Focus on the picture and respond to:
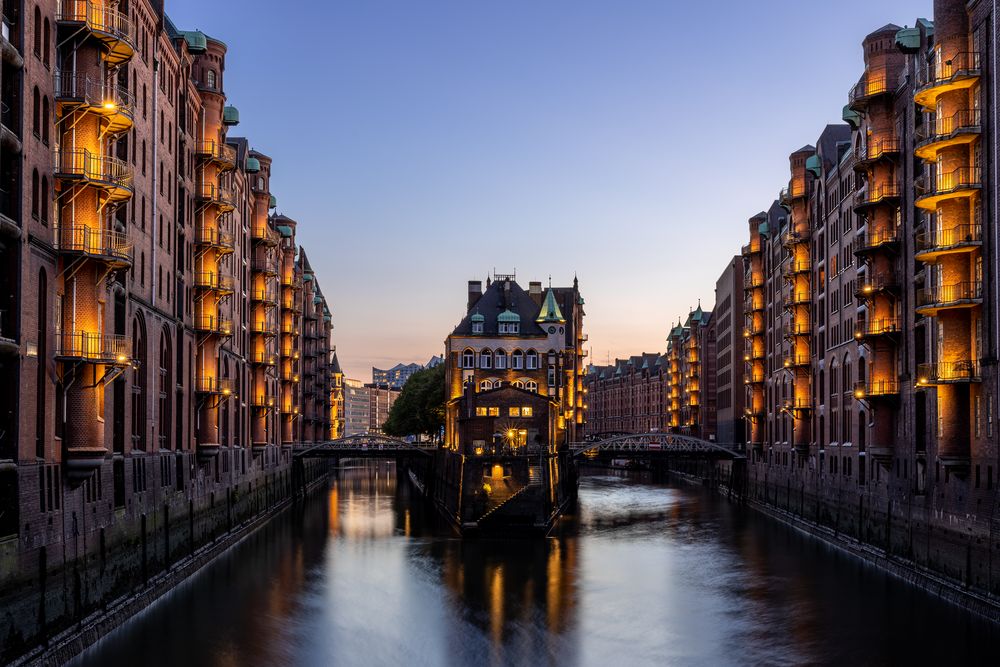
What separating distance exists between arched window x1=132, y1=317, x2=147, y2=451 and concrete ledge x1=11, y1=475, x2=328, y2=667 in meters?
5.90

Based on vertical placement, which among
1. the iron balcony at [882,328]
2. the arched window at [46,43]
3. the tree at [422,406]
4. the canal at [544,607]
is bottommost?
the canal at [544,607]

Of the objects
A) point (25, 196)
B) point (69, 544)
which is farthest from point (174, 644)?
point (25, 196)

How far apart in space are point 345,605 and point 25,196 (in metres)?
21.7

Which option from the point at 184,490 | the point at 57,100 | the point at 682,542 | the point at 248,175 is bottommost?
the point at 682,542

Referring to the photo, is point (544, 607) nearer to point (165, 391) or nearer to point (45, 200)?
point (165, 391)

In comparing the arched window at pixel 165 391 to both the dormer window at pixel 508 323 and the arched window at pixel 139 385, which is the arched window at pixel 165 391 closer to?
the arched window at pixel 139 385

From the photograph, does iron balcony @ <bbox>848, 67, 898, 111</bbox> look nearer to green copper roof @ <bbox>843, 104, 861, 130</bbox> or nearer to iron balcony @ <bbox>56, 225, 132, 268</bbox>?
green copper roof @ <bbox>843, 104, 861, 130</bbox>

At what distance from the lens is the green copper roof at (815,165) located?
7812 cm

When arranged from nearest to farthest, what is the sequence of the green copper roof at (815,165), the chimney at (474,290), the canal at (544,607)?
the canal at (544,607), the green copper roof at (815,165), the chimney at (474,290)

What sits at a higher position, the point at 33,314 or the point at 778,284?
the point at 778,284

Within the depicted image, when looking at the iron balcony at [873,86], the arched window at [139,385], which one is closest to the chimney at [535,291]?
the iron balcony at [873,86]

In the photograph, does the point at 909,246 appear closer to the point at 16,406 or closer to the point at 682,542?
the point at 682,542

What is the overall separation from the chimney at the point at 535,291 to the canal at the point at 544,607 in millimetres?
52429

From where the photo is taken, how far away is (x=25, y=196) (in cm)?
3300
